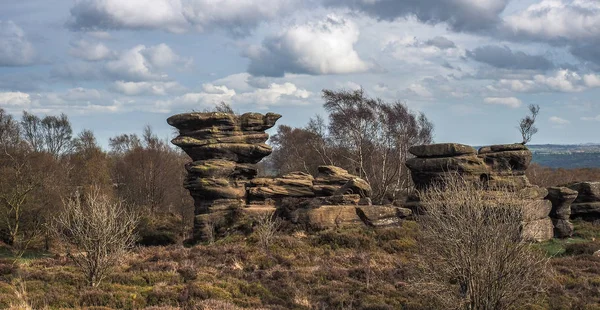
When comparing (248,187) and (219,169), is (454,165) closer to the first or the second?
(248,187)

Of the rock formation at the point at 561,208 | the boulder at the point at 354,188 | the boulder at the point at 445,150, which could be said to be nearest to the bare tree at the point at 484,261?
the boulder at the point at 354,188

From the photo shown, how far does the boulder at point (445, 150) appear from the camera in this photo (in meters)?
40.6

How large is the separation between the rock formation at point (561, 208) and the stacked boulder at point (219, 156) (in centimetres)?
2326

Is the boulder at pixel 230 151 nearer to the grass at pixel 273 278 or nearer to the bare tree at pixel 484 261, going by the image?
the grass at pixel 273 278

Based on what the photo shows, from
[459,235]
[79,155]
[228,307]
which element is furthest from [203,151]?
[79,155]

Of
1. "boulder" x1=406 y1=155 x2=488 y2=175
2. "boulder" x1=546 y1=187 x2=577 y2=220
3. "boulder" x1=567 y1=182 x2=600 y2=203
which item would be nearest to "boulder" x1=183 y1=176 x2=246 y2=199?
"boulder" x1=406 y1=155 x2=488 y2=175

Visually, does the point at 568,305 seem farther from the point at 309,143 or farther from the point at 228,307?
the point at 309,143

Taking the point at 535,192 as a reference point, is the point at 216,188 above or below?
above

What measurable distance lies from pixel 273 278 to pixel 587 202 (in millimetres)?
30850

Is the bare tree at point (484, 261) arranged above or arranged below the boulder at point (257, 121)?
below

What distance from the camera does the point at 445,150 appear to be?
1609 inches

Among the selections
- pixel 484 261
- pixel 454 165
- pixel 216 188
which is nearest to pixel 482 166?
pixel 454 165

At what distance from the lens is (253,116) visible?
4403 cm

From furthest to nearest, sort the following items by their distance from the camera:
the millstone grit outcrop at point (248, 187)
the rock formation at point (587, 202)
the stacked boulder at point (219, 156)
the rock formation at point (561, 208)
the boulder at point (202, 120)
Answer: the rock formation at point (587, 202) < the boulder at point (202, 120) < the stacked boulder at point (219, 156) < the rock formation at point (561, 208) < the millstone grit outcrop at point (248, 187)
